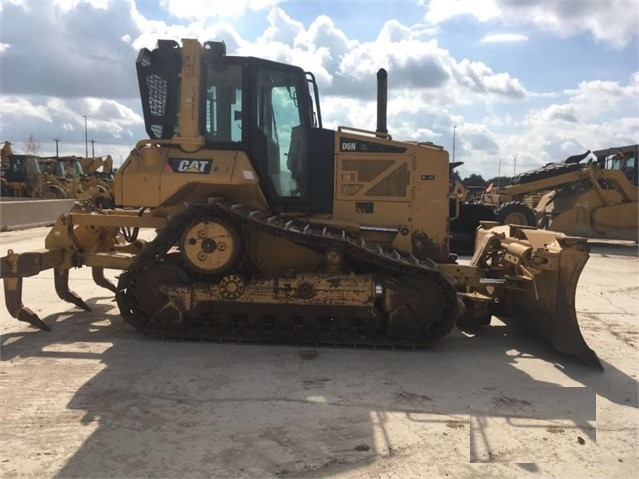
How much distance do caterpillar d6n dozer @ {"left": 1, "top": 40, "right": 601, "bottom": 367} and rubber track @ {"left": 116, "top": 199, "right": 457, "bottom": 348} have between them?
0.05 feet

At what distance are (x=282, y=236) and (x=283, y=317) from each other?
0.91 metres

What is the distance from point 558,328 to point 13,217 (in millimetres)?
17320

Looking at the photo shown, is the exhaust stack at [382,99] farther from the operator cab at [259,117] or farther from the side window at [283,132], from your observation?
the side window at [283,132]

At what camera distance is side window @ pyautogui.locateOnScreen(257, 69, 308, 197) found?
19.4 feet

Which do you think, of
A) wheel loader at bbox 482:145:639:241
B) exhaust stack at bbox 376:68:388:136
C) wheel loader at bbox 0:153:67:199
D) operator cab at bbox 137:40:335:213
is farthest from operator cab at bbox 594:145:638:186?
wheel loader at bbox 0:153:67:199

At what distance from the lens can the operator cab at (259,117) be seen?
19.1 ft

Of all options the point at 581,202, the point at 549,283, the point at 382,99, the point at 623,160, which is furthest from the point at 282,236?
the point at 623,160

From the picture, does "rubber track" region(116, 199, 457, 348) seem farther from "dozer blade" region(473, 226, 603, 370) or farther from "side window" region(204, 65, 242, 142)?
"dozer blade" region(473, 226, 603, 370)

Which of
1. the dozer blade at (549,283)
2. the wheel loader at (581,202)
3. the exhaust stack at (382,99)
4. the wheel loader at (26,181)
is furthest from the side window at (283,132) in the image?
the wheel loader at (26,181)

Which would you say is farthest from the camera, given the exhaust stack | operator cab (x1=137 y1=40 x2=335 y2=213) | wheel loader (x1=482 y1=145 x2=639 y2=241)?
wheel loader (x1=482 y1=145 x2=639 y2=241)

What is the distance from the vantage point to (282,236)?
18.0 feet

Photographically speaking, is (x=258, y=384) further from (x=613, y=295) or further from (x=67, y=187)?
(x=67, y=187)

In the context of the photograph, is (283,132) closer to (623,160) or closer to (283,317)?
(283,317)

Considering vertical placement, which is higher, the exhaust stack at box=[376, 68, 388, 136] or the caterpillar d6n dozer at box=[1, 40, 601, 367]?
the exhaust stack at box=[376, 68, 388, 136]
